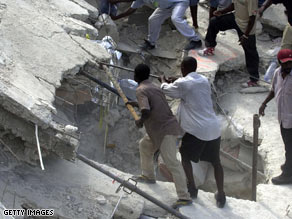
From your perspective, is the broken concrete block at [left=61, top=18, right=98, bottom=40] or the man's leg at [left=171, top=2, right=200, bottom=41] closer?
the broken concrete block at [left=61, top=18, right=98, bottom=40]

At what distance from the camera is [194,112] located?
4695 mm

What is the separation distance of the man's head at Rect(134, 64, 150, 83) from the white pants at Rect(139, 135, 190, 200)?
57 centimetres

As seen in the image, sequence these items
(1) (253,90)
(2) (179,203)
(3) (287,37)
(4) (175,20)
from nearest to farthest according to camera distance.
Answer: (2) (179,203), (3) (287,37), (1) (253,90), (4) (175,20)

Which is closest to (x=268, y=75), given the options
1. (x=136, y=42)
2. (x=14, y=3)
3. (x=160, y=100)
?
(x=136, y=42)

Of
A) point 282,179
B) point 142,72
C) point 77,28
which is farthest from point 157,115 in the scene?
point 77,28

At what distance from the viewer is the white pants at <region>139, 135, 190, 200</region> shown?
4.74m

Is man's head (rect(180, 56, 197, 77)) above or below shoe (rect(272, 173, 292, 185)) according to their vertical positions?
above

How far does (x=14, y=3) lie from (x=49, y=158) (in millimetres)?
2068

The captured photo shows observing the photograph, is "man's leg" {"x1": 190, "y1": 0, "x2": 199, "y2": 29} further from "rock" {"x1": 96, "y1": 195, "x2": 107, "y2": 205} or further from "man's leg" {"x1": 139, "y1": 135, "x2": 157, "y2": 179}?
"rock" {"x1": 96, "y1": 195, "x2": 107, "y2": 205}

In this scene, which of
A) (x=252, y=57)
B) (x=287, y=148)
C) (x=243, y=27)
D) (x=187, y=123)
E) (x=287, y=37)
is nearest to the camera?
(x=187, y=123)

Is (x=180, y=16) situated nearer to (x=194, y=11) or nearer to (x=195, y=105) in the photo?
(x=194, y=11)

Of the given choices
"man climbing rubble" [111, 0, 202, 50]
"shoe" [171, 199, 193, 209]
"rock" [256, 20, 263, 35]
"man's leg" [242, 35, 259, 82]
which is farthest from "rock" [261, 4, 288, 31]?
"shoe" [171, 199, 193, 209]

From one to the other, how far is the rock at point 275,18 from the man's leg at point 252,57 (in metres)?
1.38

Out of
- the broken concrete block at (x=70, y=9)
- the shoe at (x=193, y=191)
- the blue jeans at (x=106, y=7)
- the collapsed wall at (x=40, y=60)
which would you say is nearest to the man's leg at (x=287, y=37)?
the collapsed wall at (x=40, y=60)
